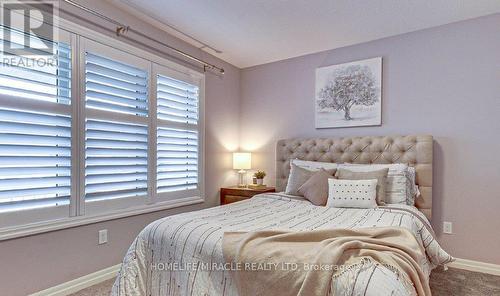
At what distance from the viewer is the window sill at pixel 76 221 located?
1948mm

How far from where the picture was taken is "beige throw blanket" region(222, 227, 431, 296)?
3.90 feet

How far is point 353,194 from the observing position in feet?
8.11

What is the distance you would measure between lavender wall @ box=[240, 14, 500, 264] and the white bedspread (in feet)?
3.36

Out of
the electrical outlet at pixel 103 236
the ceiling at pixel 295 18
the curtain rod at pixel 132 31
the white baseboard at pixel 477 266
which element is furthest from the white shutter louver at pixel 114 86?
the white baseboard at pixel 477 266

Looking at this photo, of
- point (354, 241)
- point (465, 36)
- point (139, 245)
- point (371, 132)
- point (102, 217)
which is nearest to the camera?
point (354, 241)

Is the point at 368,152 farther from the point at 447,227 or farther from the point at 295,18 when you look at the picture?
the point at 295,18

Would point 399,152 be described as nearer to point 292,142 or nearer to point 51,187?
point 292,142

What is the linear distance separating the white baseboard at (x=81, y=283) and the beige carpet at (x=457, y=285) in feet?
0.15

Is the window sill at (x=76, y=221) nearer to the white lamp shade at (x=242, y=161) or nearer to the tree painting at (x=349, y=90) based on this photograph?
the white lamp shade at (x=242, y=161)

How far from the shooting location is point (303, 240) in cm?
141

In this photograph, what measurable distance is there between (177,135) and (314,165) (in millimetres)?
1684

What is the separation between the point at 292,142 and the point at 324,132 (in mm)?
443

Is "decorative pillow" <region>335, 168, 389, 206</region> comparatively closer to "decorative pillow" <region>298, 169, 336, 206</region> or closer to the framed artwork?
"decorative pillow" <region>298, 169, 336, 206</region>

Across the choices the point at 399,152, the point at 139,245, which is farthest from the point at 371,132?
the point at 139,245
